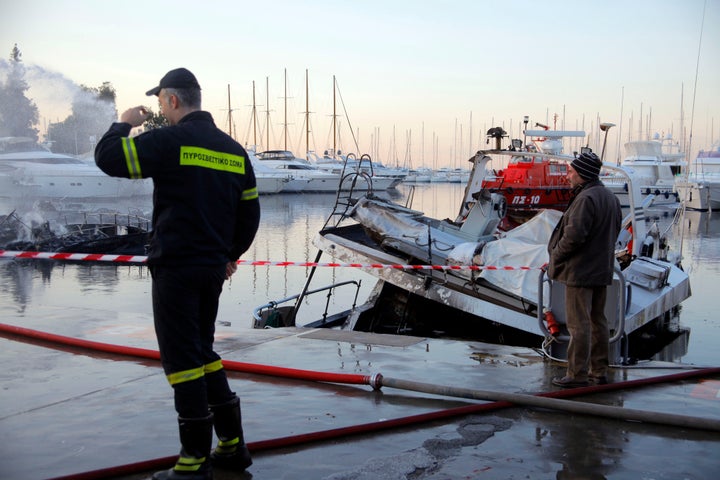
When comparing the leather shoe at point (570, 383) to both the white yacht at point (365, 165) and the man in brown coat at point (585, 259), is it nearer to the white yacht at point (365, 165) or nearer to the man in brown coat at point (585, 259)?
the man in brown coat at point (585, 259)

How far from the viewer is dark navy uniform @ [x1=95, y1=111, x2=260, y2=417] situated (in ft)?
11.0

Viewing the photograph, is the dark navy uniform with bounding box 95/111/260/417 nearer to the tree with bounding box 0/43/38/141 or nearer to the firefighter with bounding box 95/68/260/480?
the firefighter with bounding box 95/68/260/480

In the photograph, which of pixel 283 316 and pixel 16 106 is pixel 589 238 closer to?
pixel 283 316

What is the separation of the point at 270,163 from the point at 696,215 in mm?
38190

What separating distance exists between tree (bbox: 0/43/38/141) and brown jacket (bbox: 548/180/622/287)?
28.2 meters

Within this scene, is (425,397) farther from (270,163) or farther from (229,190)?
(270,163)

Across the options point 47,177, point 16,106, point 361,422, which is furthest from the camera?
point 47,177

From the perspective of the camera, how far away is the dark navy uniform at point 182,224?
132 inches

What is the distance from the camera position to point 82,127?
150 feet

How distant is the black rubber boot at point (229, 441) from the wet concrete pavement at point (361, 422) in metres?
0.07

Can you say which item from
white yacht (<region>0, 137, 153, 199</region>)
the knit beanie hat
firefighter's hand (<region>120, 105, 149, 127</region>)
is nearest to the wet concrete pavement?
the knit beanie hat

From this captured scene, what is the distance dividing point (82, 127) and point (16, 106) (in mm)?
13865

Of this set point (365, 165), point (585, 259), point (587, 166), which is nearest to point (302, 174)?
point (365, 165)

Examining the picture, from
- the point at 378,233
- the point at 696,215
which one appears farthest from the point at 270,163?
the point at 378,233
